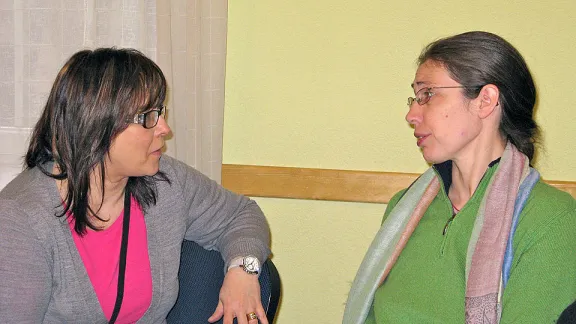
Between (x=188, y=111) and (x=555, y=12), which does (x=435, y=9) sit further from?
(x=188, y=111)

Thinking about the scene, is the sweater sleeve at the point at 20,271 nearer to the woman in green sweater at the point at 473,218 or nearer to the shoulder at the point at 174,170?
the shoulder at the point at 174,170

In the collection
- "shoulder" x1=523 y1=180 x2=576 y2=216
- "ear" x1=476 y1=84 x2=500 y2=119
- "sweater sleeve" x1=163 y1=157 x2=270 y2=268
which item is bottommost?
"sweater sleeve" x1=163 y1=157 x2=270 y2=268

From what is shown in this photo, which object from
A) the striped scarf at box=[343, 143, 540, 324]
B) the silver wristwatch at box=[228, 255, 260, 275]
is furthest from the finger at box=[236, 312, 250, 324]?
the striped scarf at box=[343, 143, 540, 324]

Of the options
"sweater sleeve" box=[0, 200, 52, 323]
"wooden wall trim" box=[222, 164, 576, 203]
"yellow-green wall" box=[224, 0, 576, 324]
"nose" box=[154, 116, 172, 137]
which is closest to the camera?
"sweater sleeve" box=[0, 200, 52, 323]

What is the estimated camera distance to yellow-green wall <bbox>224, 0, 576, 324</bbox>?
8.02 ft

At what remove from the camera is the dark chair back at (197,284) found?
1.93 m

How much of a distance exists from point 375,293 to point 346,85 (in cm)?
87

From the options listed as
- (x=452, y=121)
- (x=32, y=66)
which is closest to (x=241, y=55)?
(x=32, y=66)

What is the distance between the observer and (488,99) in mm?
1825

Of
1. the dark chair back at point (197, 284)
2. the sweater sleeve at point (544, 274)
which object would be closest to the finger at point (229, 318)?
the dark chair back at point (197, 284)

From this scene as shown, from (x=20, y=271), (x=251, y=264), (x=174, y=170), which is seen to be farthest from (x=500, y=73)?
(x=20, y=271)

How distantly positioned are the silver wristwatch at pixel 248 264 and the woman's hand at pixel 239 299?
1 centimetres

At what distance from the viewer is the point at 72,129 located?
66.9 inches

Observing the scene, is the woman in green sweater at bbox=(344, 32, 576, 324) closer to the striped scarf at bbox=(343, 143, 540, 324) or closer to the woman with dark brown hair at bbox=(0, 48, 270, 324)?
the striped scarf at bbox=(343, 143, 540, 324)
